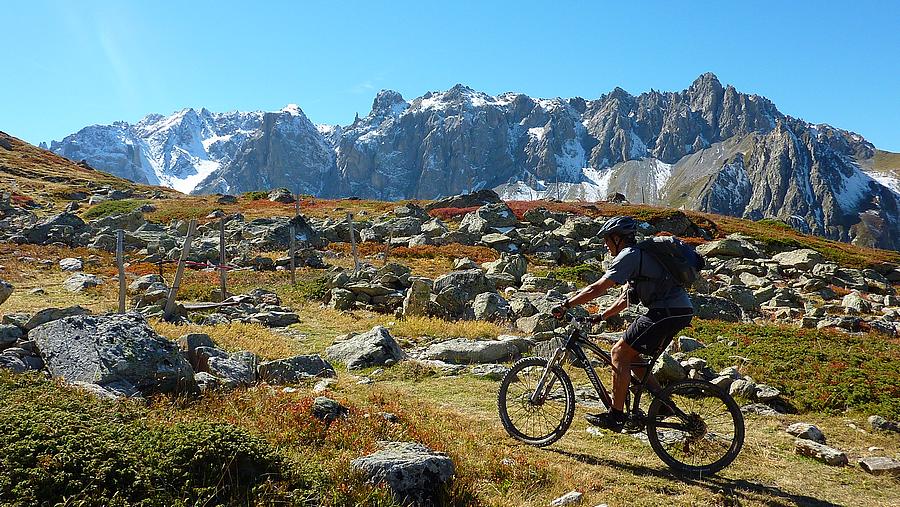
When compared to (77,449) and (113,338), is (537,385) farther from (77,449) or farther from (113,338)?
(113,338)

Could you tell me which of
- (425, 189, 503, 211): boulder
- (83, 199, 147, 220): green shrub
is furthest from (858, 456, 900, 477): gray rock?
(83, 199, 147, 220): green shrub

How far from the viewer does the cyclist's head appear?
661cm

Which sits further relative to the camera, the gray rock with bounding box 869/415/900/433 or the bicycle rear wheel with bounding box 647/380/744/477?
the gray rock with bounding box 869/415/900/433

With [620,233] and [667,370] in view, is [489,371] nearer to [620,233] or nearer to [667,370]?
[667,370]

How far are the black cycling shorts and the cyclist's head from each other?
35.1 inches

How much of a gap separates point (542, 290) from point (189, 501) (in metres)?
18.6

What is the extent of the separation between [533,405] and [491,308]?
9871 mm

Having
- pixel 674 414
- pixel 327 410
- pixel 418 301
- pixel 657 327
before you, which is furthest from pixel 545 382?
pixel 418 301

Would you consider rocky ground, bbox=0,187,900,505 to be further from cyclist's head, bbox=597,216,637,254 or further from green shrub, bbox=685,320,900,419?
cyclist's head, bbox=597,216,637,254

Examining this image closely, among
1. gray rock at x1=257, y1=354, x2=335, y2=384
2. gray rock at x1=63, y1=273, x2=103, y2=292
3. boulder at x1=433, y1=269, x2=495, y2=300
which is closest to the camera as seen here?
gray rock at x1=257, y1=354, x2=335, y2=384

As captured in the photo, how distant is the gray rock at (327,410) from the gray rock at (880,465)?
699cm

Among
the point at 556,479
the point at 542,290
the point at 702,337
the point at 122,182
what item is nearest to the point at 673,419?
the point at 556,479

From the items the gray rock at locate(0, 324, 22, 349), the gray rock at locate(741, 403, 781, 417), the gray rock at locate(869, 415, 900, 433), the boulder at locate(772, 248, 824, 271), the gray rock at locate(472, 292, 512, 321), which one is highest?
the boulder at locate(772, 248, 824, 271)

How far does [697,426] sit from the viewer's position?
21.7 ft
